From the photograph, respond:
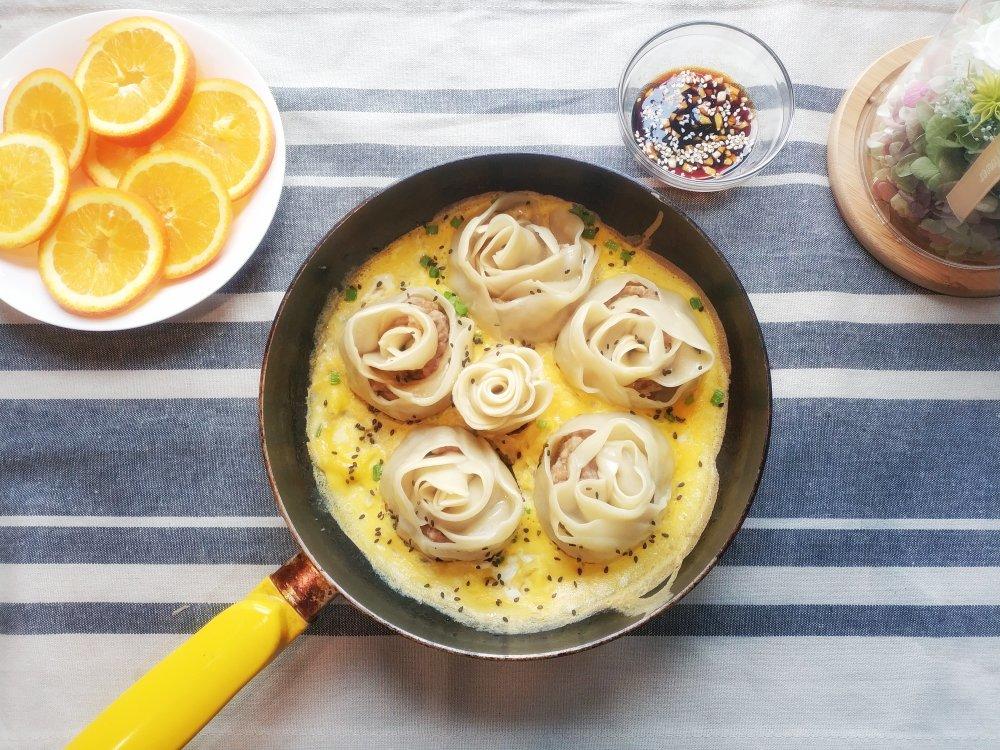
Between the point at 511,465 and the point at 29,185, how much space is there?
163 centimetres

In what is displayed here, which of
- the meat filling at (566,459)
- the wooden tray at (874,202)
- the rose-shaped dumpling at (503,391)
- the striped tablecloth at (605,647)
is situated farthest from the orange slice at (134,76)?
the wooden tray at (874,202)

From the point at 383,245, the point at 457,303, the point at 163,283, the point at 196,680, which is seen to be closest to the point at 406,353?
the point at 457,303

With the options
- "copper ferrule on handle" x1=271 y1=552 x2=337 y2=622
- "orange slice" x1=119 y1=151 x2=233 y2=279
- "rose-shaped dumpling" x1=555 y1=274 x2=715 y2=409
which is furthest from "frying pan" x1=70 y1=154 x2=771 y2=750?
"orange slice" x1=119 y1=151 x2=233 y2=279

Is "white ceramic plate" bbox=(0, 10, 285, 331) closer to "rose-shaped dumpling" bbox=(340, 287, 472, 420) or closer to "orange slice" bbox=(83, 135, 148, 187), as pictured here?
"orange slice" bbox=(83, 135, 148, 187)

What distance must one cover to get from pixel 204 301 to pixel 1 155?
684 mm

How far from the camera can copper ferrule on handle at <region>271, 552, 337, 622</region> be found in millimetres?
1986

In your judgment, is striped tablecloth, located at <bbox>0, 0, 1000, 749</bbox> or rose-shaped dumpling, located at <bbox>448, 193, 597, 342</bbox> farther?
striped tablecloth, located at <bbox>0, 0, 1000, 749</bbox>

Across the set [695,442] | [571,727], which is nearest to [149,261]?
[695,442]

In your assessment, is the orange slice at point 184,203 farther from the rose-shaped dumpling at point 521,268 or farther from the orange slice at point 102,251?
the rose-shaped dumpling at point 521,268

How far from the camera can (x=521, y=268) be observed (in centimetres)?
223

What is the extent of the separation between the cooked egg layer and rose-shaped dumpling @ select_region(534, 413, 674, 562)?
0.26 ft

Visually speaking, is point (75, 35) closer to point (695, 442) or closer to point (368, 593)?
point (368, 593)

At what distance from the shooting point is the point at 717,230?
8.02 feet

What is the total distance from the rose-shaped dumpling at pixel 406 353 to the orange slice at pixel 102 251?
24.7 inches
